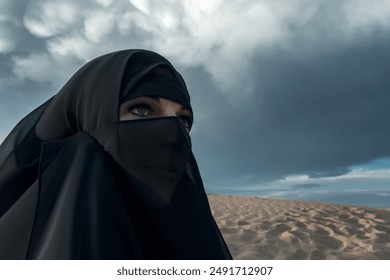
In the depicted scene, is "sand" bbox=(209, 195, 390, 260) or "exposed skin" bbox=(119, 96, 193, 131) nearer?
"exposed skin" bbox=(119, 96, 193, 131)

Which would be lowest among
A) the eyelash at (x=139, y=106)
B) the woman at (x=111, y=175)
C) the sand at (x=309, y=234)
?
the sand at (x=309, y=234)

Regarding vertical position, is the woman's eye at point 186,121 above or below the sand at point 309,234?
above

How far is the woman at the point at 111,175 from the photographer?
3.44ft

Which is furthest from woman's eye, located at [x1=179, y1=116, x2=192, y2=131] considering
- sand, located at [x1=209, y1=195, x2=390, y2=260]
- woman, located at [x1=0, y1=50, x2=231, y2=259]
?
sand, located at [x1=209, y1=195, x2=390, y2=260]

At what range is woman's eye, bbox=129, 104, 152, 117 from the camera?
141 centimetres

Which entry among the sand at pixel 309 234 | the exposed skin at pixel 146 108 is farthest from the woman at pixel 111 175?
the sand at pixel 309 234

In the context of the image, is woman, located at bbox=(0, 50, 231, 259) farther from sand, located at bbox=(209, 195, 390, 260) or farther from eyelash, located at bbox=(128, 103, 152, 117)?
sand, located at bbox=(209, 195, 390, 260)

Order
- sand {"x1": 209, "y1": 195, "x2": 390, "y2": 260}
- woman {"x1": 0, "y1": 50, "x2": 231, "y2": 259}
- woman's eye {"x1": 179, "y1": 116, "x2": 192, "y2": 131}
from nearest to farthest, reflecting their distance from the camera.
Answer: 1. woman {"x1": 0, "y1": 50, "x2": 231, "y2": 259}
2. woman's eye {"x1": 179, "y1": 116, "x2": 192, "y2": 131}
3. sand {"x1": 209, "y1": 195, "x2": 390, "y2": 260}

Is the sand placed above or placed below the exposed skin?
below

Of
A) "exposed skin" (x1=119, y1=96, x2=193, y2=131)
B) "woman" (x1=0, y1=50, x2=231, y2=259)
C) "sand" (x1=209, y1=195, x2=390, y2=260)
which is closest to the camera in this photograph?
"woman" (x1=0, y1=50, x2=231, y2=259)

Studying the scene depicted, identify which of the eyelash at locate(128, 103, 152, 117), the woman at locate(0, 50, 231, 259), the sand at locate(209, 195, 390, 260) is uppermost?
the eyelash at locate(128, 103, 152, 117)

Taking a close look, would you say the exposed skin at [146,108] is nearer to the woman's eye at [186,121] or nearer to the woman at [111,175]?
the woman at [111,175]

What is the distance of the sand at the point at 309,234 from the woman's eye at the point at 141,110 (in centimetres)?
342

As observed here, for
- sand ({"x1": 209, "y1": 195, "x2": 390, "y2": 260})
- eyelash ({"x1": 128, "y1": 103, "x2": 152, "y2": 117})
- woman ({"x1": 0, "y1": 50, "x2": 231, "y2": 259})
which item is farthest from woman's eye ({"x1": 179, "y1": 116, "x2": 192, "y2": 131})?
sand ({"x1": 209, "y1": 195, "x2": 390, "y2": 260})
